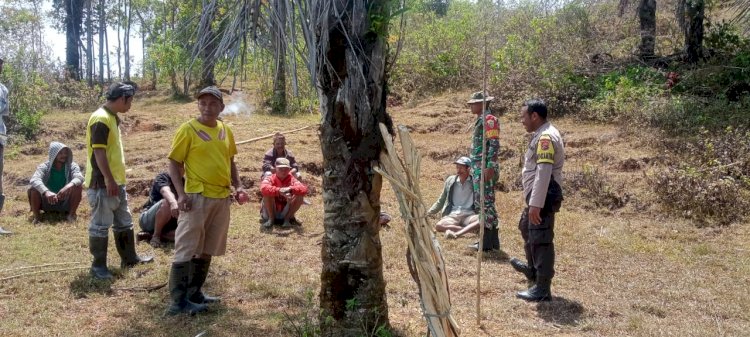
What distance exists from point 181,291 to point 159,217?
2.33 m

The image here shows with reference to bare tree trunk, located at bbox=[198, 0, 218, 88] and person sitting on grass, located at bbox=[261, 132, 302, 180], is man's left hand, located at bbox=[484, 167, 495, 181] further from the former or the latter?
bare tree trunk, located at bbox=[198, 0, 218, 88]

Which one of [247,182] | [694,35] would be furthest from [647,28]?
[247,182]

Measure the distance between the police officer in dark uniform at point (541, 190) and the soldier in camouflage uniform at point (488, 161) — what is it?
3.82 feet

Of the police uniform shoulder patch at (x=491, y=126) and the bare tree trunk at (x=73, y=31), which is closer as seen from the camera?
the police uniform shoulder patch at (x=491, y=126)

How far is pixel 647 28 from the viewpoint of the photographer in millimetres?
13539

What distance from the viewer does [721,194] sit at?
25.7ft

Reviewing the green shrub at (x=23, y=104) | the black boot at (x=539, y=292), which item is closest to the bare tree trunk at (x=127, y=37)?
the green shrub at (x=23, y=104)

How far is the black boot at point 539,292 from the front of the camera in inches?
203

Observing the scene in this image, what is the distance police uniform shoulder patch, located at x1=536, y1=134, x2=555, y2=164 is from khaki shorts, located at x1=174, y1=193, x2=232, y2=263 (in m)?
2.34

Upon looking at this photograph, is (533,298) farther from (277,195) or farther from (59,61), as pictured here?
(59,61)

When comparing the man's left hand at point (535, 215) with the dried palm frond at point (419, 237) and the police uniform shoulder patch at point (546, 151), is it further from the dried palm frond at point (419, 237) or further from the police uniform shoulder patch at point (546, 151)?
the dried palm frond at point (419, 237)

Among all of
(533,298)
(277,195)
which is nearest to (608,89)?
(277,195)

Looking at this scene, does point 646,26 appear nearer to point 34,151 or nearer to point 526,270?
point 526,270

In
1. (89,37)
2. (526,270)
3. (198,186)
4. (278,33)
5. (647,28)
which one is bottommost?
(526,270)
